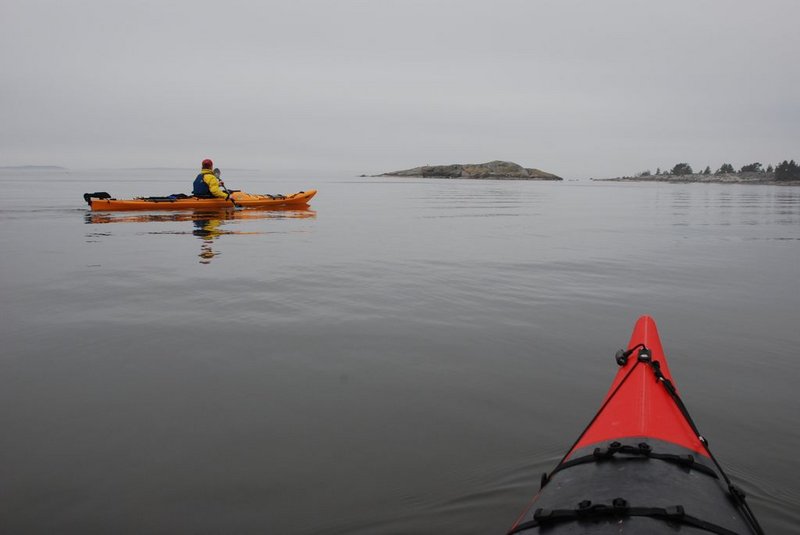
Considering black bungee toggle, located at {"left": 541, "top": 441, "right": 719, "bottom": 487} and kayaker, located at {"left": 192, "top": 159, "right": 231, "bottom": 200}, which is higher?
kayaker, located at {"left": 192, "top": 159, "right": 231, "bottom": 200}

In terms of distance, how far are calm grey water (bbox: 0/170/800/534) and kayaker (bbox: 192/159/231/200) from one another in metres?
10.6

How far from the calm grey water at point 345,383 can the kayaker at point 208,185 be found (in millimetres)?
10563

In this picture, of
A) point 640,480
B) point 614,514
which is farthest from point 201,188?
point 614,514

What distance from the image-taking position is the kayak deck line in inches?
90.4

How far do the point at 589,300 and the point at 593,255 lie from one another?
16.8ft

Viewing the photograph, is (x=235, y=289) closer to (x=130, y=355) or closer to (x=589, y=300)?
(x=130, y=355)

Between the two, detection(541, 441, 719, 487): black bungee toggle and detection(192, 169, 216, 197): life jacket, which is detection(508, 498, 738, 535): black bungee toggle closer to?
detection(541, 441, 719, 487): black bungee toggle

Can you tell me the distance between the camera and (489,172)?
407 feet

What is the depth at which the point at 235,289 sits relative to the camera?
9.08 m

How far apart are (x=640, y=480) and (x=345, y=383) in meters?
3.11

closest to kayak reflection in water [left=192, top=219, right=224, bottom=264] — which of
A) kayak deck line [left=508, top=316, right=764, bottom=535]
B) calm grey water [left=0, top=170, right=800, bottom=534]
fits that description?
calm grey water [left=0, top=170, right=800, bottom=534]

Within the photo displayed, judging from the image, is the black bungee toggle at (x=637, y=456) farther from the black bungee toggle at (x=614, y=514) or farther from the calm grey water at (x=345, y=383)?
the calm grey water at (x=345, y=383)

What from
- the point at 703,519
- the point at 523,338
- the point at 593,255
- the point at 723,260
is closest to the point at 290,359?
the point at 523,338

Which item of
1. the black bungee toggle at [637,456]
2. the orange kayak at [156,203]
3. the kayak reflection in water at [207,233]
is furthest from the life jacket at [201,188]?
the black bungee toggle at [637,456]
